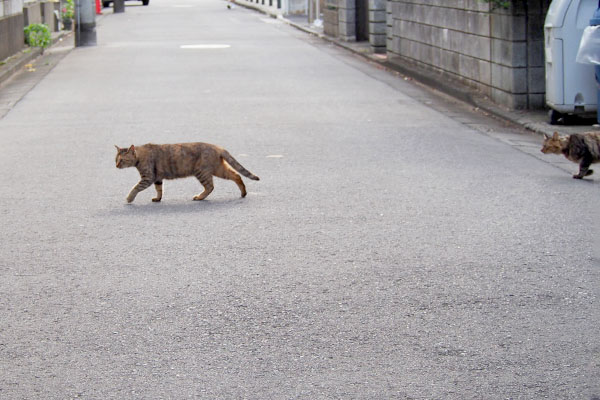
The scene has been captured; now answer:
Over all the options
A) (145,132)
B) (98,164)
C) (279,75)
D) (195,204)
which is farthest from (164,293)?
(279,75)

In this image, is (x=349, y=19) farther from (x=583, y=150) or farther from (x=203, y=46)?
(x=583, y=150)

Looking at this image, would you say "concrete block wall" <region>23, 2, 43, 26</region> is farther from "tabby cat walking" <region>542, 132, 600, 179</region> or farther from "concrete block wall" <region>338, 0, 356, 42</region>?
"tabby cat walking" <region>542, 132, 600, 179</region>

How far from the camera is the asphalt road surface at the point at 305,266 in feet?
16.3

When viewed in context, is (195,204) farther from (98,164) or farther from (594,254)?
(594,254)

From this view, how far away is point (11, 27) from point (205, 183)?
53.5 ft

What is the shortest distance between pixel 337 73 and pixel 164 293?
14935 mm

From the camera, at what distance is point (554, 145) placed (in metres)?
10.3

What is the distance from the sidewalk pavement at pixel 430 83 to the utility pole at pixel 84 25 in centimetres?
45

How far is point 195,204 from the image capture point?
8.92 m

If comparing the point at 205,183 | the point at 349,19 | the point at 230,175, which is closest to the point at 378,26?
the point at 349,19

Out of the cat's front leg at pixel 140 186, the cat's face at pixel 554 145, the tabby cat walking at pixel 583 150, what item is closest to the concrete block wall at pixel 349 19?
the cat's face at pixel 554 145

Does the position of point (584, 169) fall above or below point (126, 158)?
below

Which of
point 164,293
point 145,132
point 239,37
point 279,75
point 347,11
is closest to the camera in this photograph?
point 164,293

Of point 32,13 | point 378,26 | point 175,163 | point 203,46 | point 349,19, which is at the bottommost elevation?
point 175,163
